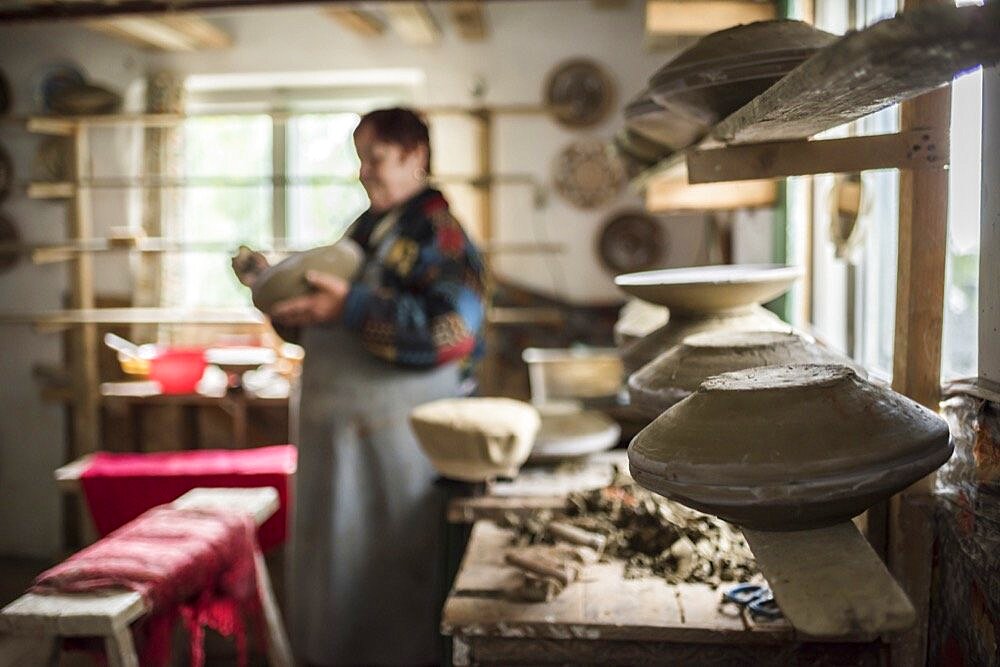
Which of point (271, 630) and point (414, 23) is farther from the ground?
point (414, 23)

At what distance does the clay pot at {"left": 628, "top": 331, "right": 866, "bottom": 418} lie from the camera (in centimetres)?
142

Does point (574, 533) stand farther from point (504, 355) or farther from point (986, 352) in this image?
point (504, 355)

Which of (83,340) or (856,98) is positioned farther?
(83,340)

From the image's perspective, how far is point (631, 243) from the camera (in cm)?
493

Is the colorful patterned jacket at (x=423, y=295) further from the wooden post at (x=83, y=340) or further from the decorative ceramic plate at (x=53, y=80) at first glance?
the decorative ceramic plate at (x=53, y=80)

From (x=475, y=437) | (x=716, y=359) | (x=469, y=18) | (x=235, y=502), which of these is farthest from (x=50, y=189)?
(x=716, y=359)

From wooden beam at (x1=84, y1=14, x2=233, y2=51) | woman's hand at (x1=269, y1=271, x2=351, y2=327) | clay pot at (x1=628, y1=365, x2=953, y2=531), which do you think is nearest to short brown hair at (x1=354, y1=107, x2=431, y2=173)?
woman's hand at (x1=269, y1=271, x2=351, y2=327)

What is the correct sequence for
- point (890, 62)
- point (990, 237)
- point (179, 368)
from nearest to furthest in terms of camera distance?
point (890, 62) < point (990, 237) < point (179, 368)

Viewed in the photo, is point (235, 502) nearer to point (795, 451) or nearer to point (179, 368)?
point (795, 451)

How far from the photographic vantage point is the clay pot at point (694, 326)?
1.77 m

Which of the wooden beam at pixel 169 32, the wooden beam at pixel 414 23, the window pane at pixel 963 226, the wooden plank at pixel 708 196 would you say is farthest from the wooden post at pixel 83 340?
the window pane at pixel 963 226

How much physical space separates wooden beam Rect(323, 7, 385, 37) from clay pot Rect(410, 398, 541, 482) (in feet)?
8.88

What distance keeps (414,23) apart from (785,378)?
148 inches

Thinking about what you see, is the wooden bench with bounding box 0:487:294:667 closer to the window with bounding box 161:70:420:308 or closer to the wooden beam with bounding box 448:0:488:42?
the wooden beam with bounding box 448:0:488:42
